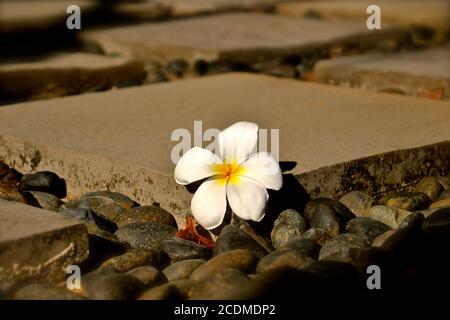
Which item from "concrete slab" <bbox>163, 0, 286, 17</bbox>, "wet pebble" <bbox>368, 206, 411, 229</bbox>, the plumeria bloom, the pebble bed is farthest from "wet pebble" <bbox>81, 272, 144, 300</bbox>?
"concrete slab" <bbox>163, 0, 286, 17</bbox>

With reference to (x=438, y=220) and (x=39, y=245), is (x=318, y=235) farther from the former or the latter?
(x=39, y=245)

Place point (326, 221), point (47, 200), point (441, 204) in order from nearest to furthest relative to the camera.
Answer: point (326, 221) < point (441, 204) < point (47, 200)

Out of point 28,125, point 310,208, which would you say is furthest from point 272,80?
point 310,208

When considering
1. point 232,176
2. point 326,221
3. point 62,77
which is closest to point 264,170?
point 232,176

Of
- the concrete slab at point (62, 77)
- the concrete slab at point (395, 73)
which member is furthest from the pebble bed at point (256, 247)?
the concrete slab at point (62, 77)

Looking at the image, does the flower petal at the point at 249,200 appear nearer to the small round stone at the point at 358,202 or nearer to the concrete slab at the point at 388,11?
the small round stone at the point at 358,202

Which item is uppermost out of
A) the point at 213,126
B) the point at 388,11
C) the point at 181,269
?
the point at 388,11

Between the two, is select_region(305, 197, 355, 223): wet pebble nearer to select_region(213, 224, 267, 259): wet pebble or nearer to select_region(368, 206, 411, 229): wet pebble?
select_region(368, 206, 411, 229): wet pebble
